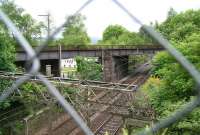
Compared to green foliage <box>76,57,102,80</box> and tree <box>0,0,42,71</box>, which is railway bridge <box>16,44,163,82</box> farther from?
tree <box>0,0,42,71</box>

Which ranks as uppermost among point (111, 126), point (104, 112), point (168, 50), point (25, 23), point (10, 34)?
point (25, 23)

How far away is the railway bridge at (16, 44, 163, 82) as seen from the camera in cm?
2556

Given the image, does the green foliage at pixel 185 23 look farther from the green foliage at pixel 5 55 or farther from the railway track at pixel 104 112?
the green foliage at pixel 5 55

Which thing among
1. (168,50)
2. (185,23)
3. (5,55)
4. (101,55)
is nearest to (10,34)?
(5,55)

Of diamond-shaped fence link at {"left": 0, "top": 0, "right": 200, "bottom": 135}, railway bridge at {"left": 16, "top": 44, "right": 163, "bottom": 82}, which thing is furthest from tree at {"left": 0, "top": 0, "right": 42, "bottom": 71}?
diamond-shaped fence link at {"left": 0, "top": 0, "right": 200, "bottom": 135}

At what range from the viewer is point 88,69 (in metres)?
28.3

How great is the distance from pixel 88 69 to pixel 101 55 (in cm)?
358

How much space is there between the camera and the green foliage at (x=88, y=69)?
27636 millimetres

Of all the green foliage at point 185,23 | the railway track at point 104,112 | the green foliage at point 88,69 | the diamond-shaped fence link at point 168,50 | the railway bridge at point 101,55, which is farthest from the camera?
the green foliage at point 185,23

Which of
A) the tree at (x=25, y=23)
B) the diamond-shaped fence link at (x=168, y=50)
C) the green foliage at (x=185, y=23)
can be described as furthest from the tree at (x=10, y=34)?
the diamond-shaped fence link at (x=168, y=50)

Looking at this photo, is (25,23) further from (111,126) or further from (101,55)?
(111,126)

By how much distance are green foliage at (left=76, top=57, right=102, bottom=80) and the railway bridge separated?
0.77 m

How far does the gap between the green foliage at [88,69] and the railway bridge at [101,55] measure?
30.2 inches

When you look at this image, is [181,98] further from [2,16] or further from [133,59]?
[133,59]
